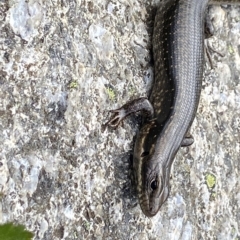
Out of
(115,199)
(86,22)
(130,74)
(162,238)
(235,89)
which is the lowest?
(162,238)

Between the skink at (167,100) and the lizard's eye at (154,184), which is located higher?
the skink at (167,100)

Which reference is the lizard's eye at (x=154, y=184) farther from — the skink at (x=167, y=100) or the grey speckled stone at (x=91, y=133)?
the grey speckled stone at (x=91, y=133)

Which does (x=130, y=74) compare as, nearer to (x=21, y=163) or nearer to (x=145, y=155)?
(x=145, y=155)

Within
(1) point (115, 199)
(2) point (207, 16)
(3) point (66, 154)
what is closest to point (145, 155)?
A: (1) point (115, 199)

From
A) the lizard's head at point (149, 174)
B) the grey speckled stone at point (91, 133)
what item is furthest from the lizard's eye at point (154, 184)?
the grey speckled stone at point (91, 133)

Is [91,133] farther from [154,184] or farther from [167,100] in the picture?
[167,100]

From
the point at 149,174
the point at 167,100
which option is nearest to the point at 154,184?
the point at 149,174
